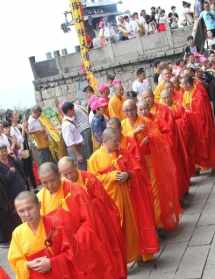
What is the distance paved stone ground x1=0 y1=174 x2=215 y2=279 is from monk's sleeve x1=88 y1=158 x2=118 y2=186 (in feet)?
3.26

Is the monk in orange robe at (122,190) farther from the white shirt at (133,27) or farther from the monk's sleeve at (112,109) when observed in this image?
the white shirt at (133,27)

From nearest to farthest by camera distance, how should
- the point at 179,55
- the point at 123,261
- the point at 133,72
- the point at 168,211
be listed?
the point at 123,261 < the point at 168,211 < the point at 179,55 < the point at 133,72

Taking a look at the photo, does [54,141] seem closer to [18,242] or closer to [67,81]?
[18,242]

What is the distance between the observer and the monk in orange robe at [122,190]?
610 centimetres

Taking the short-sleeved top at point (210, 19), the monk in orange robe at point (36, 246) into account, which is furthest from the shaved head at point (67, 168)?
the short-sleeved top at point (210, 19)

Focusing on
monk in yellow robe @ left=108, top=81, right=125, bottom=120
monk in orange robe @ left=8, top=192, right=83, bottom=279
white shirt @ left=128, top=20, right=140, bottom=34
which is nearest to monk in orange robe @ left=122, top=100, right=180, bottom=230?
monk in orange robe @ left=8, top=192, right=83, bottom=279

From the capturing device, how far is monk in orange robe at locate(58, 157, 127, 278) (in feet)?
17.5

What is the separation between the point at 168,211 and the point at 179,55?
1885 cm

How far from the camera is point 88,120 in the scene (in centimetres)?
1068

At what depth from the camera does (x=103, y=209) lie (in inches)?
214

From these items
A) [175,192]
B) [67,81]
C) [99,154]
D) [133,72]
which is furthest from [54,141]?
[67,81]

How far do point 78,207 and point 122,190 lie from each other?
131 cm

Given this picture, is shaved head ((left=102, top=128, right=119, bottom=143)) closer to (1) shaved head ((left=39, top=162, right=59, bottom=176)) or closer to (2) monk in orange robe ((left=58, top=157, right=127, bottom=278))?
(2) monk in orange robe ((left=58, top=157, right=127, bottom=278))

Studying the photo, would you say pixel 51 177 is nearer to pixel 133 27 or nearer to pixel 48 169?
pixel 48 169
